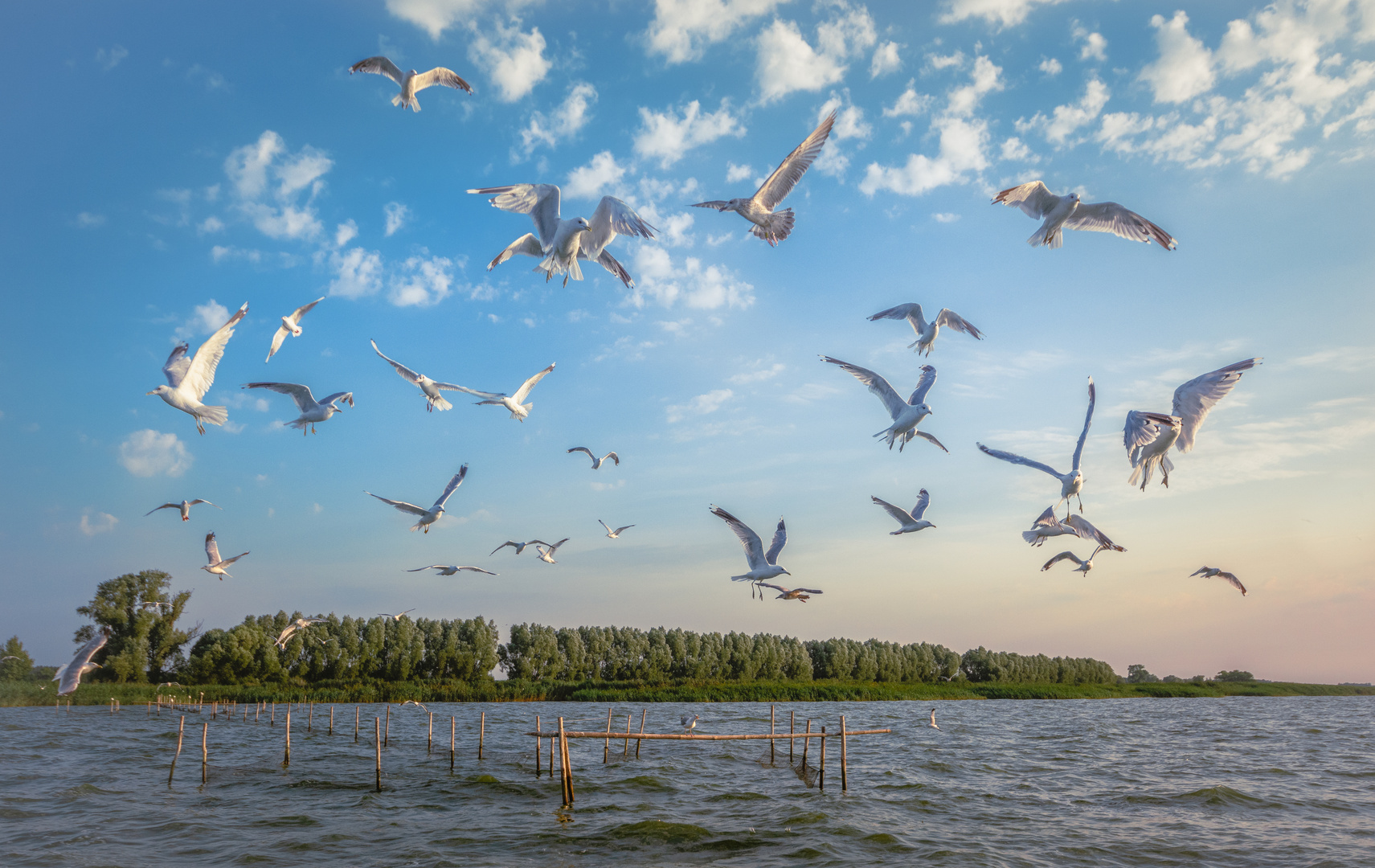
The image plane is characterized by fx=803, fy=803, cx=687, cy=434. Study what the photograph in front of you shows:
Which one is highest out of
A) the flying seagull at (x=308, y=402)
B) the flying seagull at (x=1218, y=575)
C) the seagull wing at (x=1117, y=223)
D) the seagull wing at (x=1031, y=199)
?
the seagull wing at (x=1031, y=199)

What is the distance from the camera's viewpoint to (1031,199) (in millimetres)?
15500

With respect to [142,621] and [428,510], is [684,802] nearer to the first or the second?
[428,510]

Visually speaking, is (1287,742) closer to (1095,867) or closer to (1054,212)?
(1095,867)

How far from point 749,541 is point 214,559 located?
14367 millimetres

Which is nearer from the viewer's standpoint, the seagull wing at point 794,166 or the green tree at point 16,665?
the seagull wing at point 794,166

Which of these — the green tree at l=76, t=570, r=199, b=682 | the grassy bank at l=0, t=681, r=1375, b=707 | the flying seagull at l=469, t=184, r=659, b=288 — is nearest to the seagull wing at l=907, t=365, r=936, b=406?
the flying seagull at l=469, t=184, r=659, b=288

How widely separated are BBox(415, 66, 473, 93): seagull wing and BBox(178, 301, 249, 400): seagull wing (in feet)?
18.3

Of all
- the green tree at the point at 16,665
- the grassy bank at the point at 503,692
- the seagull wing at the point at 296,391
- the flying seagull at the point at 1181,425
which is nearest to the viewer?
the flying seagull at the point at 1181,425

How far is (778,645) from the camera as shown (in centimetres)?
8488

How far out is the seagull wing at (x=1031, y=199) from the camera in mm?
15133

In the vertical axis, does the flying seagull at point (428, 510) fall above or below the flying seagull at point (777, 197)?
below

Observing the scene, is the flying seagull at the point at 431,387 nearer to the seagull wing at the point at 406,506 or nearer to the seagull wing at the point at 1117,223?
the seagull wing at the point at 406,506

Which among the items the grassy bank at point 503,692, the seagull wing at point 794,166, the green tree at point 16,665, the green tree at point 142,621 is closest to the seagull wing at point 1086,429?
the seagull wing at point 794,166

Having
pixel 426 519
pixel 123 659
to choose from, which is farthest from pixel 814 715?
pixel 123 659
